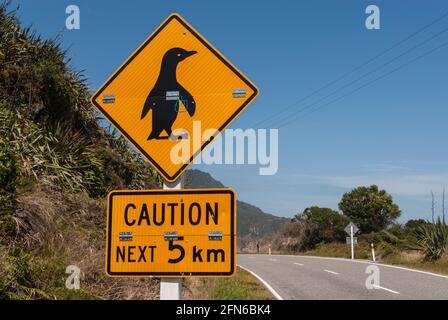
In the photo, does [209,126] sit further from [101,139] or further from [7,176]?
[101,139]

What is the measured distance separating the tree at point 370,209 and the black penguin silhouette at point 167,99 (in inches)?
1634

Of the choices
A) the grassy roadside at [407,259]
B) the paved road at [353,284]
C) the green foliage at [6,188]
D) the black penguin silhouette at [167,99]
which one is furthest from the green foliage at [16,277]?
the grassy roadside at [407,259]

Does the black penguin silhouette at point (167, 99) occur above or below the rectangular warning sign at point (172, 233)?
above

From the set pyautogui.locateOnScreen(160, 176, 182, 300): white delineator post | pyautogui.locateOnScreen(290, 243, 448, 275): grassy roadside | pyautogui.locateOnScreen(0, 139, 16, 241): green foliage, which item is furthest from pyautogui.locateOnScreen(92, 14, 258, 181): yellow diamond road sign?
pyautogui.locateOnScreen(290, 243, 448, 275): grassy roadside

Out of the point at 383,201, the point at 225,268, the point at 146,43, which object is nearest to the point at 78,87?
the point at 146,43

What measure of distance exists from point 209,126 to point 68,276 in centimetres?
408

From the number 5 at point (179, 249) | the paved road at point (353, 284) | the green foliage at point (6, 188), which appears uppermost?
the green foliage at point (6, 188)

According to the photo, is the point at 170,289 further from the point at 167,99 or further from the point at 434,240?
the point at 434,240

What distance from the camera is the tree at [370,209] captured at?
42.3 meters

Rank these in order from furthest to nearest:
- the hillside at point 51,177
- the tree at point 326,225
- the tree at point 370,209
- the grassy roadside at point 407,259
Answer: the tree at point 370,209, the tree at point 326,225, the grassy roadside at point 407,259, the hillside at point 51,177

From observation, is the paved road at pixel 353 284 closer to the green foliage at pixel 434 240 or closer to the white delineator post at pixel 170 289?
the green foliage at pixel 434 240

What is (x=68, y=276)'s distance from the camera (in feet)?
20.1

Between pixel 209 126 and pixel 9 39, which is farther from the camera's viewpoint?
pixel 9 39
